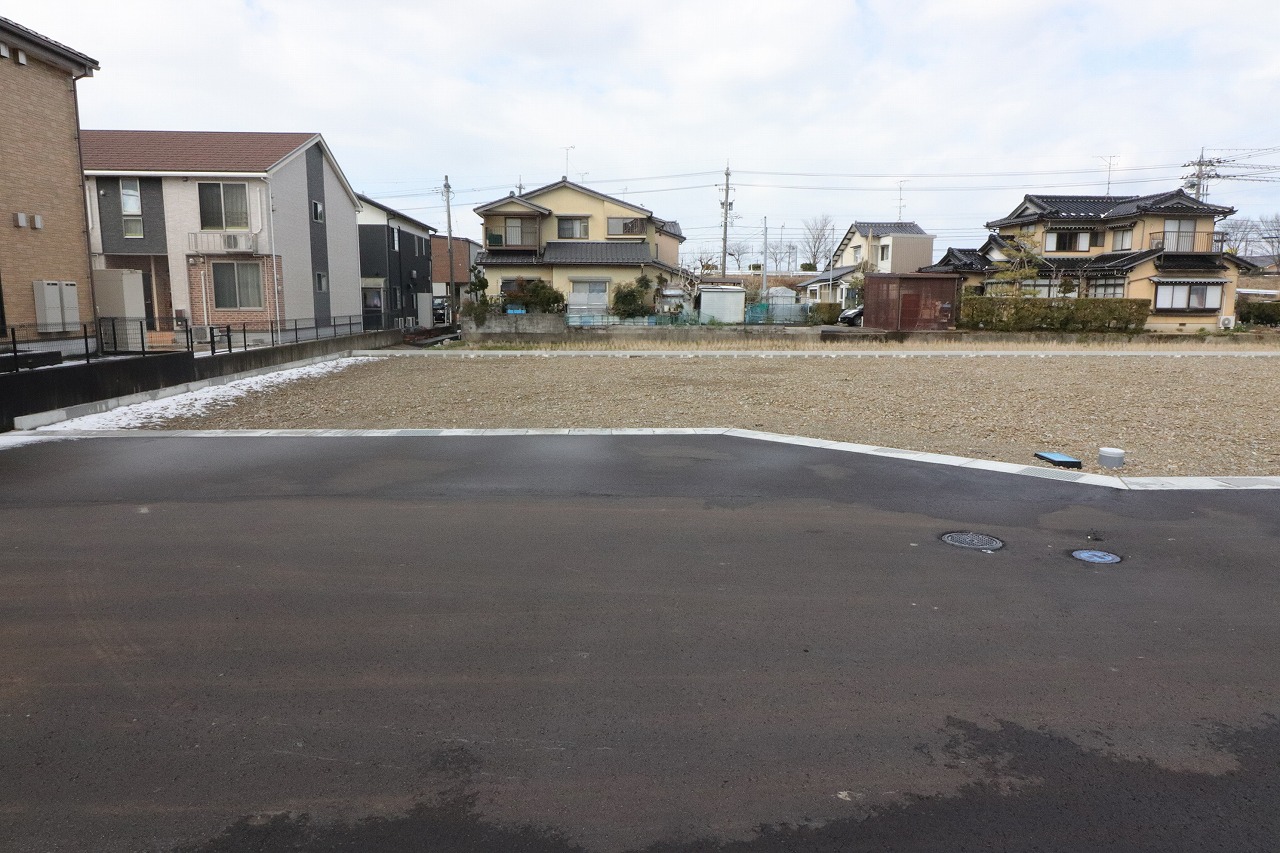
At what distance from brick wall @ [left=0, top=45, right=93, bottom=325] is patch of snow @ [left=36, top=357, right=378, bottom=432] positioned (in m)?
3.68

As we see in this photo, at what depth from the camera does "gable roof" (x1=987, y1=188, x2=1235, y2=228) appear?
3881 centimetres

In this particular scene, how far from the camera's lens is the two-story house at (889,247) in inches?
2034

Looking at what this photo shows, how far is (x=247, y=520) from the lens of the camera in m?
6.50

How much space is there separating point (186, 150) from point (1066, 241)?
4100cm

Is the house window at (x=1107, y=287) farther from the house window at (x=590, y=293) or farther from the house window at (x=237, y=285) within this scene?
the house window at (x=237, y=285)

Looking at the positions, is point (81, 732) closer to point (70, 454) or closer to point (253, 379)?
point (70, 454)

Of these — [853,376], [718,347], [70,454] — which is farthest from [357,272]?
[70,454]

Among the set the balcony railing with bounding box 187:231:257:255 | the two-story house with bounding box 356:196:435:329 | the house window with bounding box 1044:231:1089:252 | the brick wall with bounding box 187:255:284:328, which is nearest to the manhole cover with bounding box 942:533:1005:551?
the brick wall with bounding box 187:255:284:328

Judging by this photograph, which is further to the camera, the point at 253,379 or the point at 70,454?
the point at 253,379

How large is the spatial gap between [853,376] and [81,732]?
17.5m

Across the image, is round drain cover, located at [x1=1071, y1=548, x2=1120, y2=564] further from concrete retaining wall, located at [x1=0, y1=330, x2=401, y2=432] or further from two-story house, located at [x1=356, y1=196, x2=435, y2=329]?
two-story house, located at [x1=356, y1=196, x2=435, y2=329]

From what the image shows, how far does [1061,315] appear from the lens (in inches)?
1297

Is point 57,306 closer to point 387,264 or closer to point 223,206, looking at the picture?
point 223,206

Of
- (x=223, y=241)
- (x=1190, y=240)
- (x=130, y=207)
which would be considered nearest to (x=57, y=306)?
(x=223, y=241)
